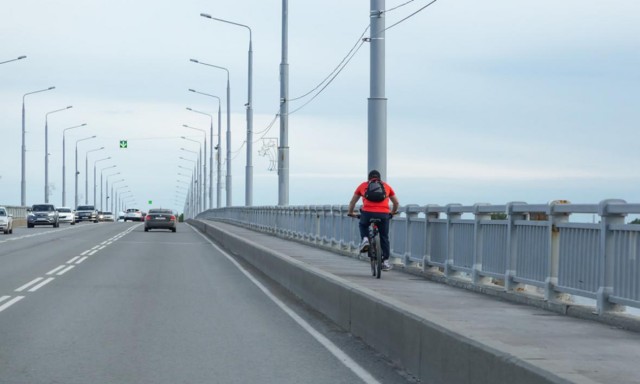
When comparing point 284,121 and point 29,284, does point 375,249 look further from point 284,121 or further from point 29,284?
point 284,121

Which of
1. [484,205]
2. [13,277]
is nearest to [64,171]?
[13,277]

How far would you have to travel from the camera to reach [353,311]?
Result: 13.2m

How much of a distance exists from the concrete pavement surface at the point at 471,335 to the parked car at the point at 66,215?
73.7 meters

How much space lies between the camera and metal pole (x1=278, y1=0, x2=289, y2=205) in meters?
38.8

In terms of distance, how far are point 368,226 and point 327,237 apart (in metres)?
11.9

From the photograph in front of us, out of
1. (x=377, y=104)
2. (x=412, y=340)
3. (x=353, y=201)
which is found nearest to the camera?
(x=412, y=340)

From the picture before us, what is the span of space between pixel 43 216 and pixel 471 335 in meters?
65.9

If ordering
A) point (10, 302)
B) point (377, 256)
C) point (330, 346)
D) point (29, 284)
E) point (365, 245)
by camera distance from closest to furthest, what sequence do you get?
point (330, 346) → point (10, 302) → point (377, 256) → point (365, 245) → point (29, 284)

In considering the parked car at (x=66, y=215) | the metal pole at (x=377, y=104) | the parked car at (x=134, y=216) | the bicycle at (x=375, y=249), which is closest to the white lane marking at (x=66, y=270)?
the metal pole at (x=377, y=104)

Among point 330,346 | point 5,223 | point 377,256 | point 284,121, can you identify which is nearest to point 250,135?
point 5,223

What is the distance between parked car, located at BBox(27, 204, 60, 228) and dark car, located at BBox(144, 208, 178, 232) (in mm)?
12482

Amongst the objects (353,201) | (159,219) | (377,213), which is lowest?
(159,219)

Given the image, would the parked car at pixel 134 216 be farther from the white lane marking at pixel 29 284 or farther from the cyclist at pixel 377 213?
the cyclist at pixel 377 213

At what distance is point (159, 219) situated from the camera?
200 ft
